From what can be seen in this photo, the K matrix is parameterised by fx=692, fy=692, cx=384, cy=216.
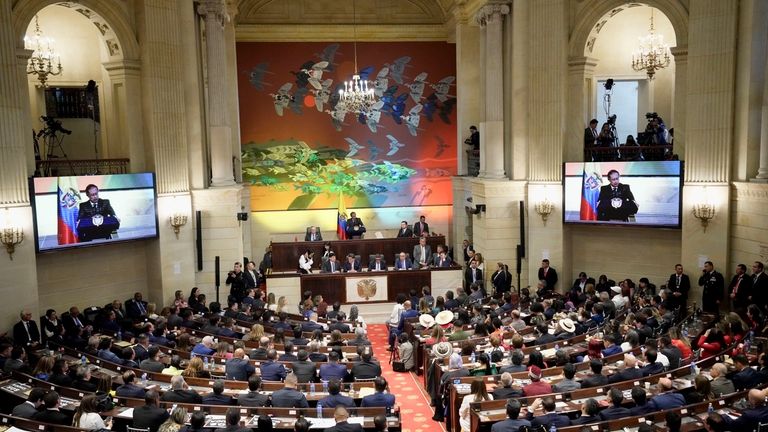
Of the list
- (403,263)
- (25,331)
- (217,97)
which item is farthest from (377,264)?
(25,331)

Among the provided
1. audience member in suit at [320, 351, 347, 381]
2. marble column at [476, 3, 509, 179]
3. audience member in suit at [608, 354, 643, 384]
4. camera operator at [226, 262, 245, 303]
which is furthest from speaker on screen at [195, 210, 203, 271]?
audience member in suit at [608, 354, 643, 384]

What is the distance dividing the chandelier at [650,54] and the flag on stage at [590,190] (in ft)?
13.8

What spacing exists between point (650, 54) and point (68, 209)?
1630cm

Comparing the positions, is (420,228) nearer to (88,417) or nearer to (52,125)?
(52,125)

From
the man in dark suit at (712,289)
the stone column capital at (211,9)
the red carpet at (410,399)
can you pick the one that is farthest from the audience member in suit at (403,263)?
the stone column capital at (211,9)

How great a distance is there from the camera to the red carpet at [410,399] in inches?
470

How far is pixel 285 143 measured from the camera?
26.5 m

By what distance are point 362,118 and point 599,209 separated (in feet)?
37.0

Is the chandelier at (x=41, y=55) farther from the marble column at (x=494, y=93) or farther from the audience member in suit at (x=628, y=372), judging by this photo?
the audience member in suit at (x=628, y=372)

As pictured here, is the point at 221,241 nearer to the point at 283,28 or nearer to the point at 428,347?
the point at 428,347

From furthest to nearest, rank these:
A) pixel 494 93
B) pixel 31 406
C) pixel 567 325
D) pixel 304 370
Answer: pixel 494 93, pixel 567 325, pixel 304 370, pixel 31 406

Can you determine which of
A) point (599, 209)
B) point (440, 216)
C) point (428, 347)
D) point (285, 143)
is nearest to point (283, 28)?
point (285, 143)

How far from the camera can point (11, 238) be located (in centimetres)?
1427

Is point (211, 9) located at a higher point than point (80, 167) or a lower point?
higher
